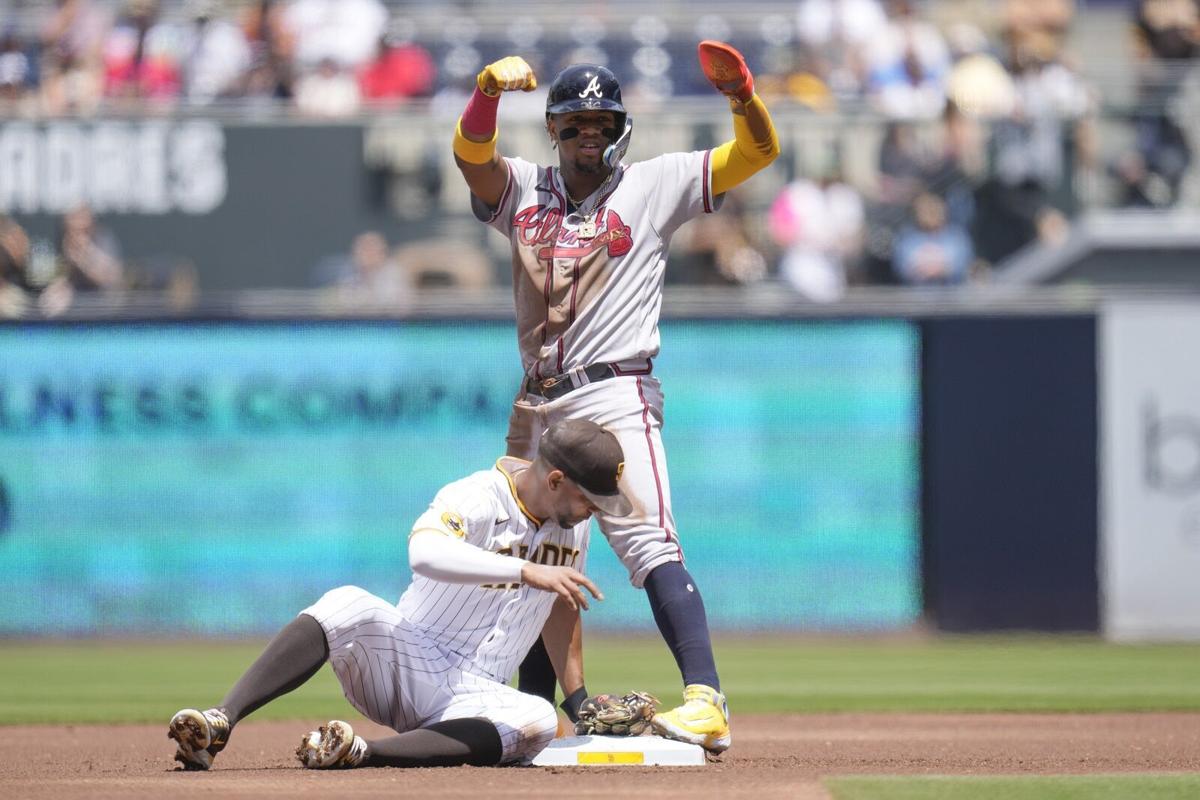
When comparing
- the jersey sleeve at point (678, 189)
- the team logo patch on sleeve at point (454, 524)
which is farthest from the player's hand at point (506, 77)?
the team logo patch on sleeve at point (454, 524)

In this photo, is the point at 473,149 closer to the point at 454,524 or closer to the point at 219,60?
the point at 454,524

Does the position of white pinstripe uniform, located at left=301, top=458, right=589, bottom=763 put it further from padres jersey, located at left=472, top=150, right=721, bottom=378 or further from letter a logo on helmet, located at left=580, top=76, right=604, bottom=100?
letter a logo on helmet, located at left=580, top=76, right=604, bottom=100

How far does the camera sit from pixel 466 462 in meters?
12.2

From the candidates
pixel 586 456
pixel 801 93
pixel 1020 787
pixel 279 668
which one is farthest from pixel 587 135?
pixel 801 93

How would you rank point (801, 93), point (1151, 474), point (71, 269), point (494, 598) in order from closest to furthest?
point (494, 598), point (1151, 474), point (71, 269), point (801, 93)

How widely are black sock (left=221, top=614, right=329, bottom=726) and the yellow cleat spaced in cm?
104

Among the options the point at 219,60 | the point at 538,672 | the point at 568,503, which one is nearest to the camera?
the point at 568,503

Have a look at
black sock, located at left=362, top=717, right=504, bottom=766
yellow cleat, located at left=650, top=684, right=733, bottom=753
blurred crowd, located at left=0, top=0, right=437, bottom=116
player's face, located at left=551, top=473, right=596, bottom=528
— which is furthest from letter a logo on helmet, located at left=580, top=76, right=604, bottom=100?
blurred crowd, located at left=0, top=0, right=437, bottom=116

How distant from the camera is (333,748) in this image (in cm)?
520

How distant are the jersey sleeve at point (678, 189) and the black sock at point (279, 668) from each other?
1.74m

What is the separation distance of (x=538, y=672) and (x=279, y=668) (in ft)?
4.21

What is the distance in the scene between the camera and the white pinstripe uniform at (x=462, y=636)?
5.13 meters

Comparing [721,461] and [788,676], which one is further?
[721,461]

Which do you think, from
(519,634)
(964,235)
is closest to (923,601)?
(964,235)
